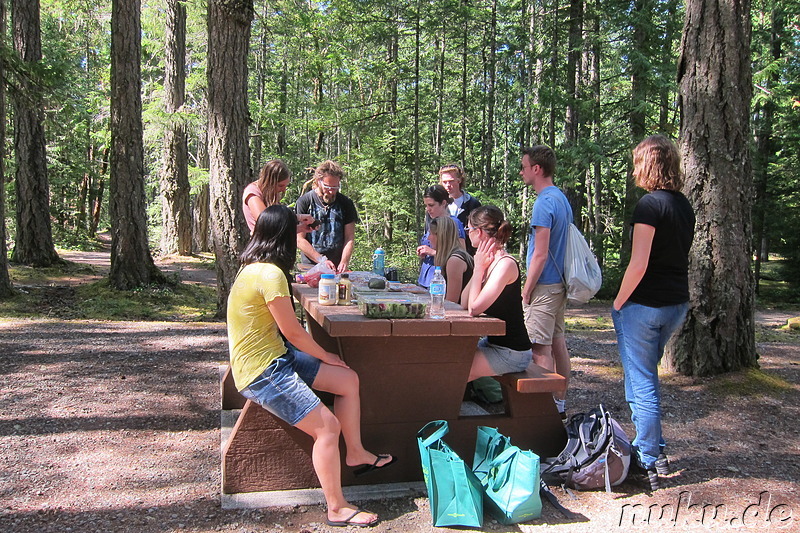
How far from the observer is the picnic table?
10.8 feet

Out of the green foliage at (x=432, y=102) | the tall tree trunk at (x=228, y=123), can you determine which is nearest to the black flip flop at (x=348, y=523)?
the tall tree trunk at (x=228, y=123)

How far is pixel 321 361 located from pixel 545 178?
2.15m

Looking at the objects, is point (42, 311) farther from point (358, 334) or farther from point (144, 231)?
point (358, 334)

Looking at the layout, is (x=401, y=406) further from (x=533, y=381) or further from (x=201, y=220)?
(x=201, y=220)

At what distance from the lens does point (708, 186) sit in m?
5.25

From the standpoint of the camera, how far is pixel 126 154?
10.7m

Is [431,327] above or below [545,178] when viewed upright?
below

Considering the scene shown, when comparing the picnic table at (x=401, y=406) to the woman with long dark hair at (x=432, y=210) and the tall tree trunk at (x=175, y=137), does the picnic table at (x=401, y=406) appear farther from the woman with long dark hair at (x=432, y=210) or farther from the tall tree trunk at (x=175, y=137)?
the tall tree trunk at (x=175, y=137)

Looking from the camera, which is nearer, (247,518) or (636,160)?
(247,518)

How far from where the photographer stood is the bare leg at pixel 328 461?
3.03m

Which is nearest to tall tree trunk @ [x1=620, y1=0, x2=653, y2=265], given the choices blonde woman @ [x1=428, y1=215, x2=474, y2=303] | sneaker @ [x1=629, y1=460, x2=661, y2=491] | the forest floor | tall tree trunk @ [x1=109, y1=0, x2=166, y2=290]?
the forest floor

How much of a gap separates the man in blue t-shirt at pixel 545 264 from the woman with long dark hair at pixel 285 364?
1.51 meters

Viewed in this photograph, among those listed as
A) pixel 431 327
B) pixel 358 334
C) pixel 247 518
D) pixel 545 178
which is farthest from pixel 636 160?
pixel 247 518

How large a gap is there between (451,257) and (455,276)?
16cm
